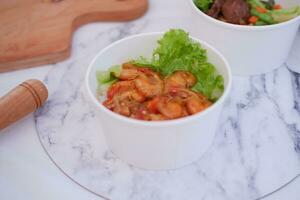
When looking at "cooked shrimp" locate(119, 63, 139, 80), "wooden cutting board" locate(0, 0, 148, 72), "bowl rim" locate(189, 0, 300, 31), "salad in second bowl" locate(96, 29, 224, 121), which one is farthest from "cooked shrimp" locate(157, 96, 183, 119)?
"wooden cutting board" locate(0, 0, 148, 72)

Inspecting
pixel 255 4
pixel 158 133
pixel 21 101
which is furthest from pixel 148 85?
pixel 255 4

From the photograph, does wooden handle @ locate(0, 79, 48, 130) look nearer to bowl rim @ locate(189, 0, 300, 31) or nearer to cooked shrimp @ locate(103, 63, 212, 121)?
cooked shrimp @ locate(103, 63, 212, 121)

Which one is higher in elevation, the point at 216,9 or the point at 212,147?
the point at 216,9

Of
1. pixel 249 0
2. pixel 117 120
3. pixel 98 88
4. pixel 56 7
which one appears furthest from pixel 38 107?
pixel 249 0

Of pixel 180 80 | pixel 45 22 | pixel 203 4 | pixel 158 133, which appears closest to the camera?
pixel 158 133

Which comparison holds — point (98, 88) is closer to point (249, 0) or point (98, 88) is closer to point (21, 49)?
point (21, 49)

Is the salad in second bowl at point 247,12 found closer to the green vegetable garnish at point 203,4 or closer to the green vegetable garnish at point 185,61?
the green vegetable garnish at point 203,4

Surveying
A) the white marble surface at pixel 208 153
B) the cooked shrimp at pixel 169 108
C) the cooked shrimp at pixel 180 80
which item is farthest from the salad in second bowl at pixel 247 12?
the cooked shrimp at pixel 169 108

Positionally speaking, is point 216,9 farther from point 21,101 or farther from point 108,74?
point 21,101
